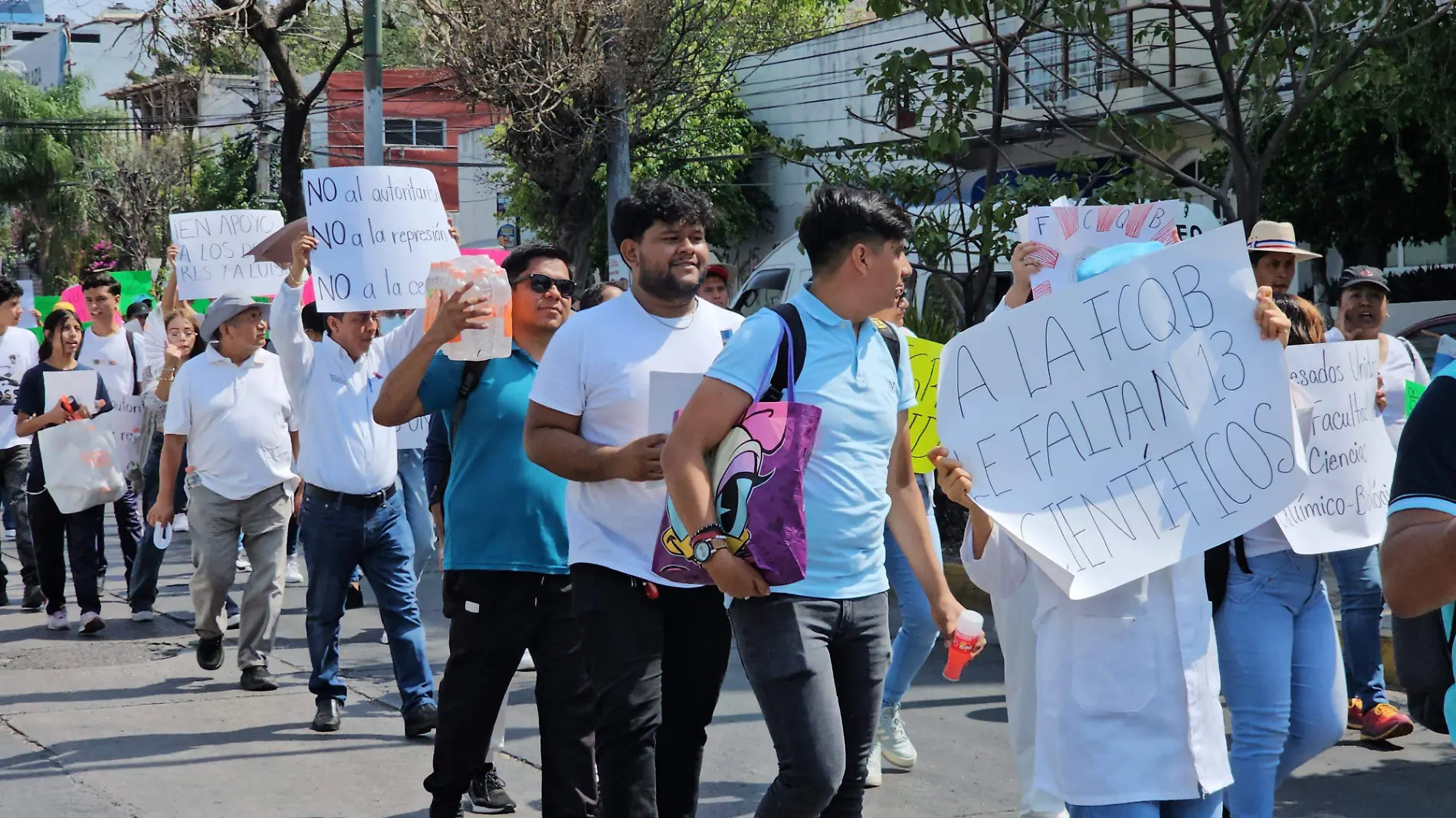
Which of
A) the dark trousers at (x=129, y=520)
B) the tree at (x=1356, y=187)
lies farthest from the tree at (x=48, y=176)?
the dark trousers at (x=129, y=520)

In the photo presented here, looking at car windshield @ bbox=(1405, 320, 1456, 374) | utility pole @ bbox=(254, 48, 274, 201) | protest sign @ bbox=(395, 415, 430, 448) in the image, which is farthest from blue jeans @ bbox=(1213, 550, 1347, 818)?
utility pole @ bbox=(254, 48, 274, 201)

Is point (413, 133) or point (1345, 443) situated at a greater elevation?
point (413, 133)

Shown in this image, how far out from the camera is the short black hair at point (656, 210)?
4277mm

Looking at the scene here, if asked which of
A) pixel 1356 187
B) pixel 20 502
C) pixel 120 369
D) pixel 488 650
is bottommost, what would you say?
pixel 20 502

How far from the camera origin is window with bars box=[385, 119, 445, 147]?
1953 inches

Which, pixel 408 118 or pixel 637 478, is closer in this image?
pixel 637 478

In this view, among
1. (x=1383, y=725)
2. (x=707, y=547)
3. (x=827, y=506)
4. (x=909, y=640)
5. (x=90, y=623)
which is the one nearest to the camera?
(x=707, y=547)

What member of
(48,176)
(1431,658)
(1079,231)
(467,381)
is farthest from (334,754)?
(48,176)

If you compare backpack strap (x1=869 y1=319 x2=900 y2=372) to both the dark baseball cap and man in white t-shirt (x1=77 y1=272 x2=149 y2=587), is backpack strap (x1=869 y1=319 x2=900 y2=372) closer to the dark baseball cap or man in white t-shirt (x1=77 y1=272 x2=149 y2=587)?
the dark baseball cap

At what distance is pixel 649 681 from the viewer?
13.6 ft

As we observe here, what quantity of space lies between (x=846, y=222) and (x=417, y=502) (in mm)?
5641

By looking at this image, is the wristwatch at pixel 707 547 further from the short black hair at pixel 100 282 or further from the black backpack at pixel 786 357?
the short black hair at pixel 100 282

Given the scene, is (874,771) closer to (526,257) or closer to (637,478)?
(637,478)

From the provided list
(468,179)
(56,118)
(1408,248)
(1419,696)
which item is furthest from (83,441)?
(56,118)
